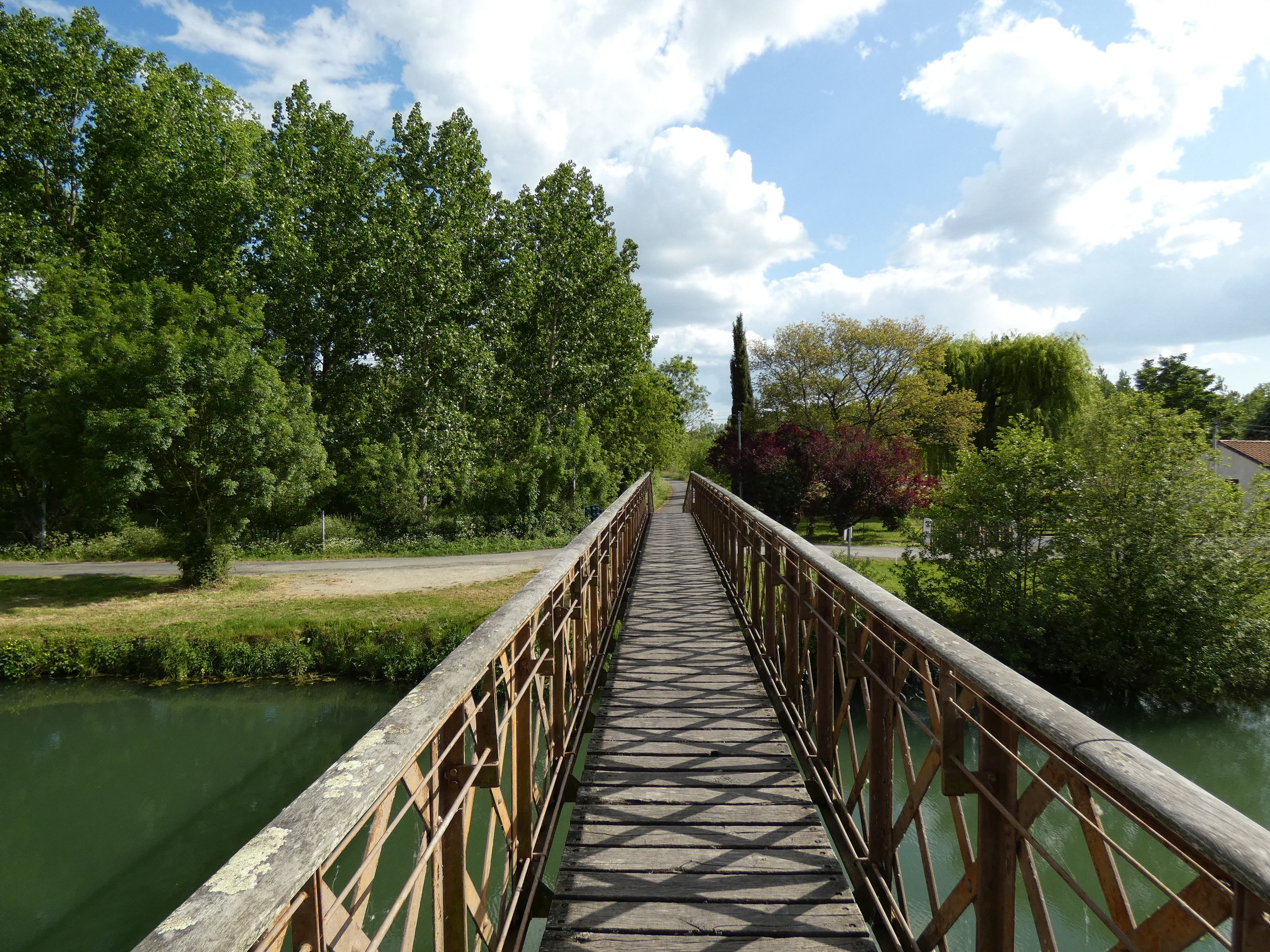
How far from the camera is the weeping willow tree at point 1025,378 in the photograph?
104 ft

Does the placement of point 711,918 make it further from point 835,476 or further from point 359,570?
point 835,476

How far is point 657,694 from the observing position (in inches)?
190

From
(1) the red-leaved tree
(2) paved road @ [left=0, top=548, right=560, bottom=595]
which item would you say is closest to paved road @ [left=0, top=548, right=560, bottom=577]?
(2) paved road @ [left=0, top=548, right=560, bottom=595]

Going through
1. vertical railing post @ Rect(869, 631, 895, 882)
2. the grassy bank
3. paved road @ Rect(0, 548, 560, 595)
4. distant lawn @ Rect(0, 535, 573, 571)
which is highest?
vertical railing post @ Rect(869, 631, 895, 882)

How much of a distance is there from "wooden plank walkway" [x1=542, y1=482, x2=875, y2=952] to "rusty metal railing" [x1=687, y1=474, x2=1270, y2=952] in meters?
0.19

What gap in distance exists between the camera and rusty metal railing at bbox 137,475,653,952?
97cm

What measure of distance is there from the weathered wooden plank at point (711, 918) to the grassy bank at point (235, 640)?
384 inches

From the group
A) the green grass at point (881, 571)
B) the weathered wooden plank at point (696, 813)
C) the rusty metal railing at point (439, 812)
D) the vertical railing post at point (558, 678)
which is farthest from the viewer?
the green grass at point (881, 571)

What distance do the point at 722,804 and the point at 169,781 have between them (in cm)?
969

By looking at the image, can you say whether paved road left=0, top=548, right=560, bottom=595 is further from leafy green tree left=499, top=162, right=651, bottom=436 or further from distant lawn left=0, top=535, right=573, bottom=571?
leafy green tree left=499, top=162, right=651, bottom=436

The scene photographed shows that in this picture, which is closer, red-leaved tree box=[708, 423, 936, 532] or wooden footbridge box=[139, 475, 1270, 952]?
wooden footbridge box=[139, 475, 1270, 952]

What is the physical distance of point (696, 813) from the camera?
10.6 ft

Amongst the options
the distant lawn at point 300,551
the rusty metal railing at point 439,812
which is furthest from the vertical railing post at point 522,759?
the distant lawn at point 300,551

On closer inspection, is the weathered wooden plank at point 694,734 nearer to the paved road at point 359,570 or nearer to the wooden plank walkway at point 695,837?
the wooden plank walkway at point 695,837
